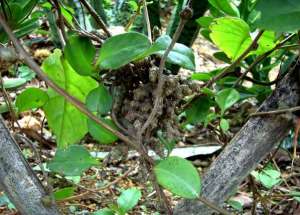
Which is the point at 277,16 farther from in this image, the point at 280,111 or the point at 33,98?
the point at 33,98

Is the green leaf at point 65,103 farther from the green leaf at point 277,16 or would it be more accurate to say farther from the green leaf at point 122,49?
the green leaf at point 277,16

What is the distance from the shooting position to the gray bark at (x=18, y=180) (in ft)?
1.97

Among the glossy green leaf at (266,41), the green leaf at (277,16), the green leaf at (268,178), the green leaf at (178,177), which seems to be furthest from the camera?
the green leaf at (268,178)

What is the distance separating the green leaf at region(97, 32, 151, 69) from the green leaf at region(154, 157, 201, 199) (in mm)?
128

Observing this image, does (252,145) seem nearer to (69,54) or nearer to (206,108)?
(206,108)

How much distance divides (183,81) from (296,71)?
14cm

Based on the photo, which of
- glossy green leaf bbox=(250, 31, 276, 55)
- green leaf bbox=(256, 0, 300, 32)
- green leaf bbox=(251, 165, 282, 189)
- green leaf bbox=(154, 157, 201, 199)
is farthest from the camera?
green leaf bbox=(251, 165, 282, 189)

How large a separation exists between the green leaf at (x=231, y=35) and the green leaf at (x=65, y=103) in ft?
0.59

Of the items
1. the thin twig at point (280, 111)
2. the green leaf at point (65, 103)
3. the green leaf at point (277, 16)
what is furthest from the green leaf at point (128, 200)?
the green leaf at point (277, 16)

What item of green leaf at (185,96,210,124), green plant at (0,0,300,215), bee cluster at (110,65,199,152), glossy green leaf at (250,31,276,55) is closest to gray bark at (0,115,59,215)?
green plant at (0,0,300,215)

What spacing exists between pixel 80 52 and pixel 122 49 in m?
0.06

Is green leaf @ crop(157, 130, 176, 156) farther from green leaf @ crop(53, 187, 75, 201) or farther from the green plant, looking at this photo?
green leaf @ crop(53, 187, 75, 201)

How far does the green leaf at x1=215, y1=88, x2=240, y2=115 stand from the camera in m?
0.69

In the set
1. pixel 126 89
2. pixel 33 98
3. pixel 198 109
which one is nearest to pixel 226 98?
pixel 198 109
